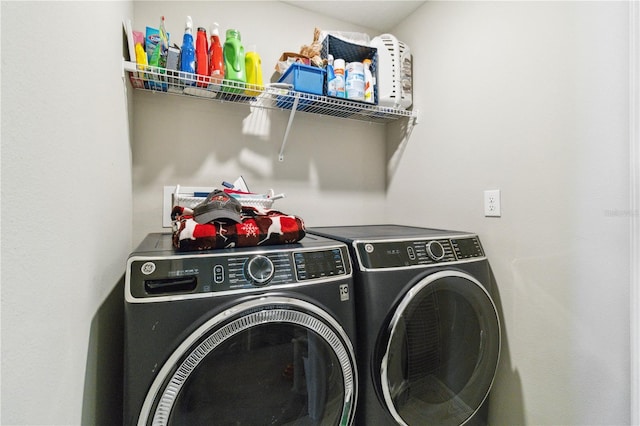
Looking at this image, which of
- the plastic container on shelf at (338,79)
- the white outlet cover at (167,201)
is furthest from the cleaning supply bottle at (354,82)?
the white outlet cover at (167,201)

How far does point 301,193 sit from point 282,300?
1036 millimetres

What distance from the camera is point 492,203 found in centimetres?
137

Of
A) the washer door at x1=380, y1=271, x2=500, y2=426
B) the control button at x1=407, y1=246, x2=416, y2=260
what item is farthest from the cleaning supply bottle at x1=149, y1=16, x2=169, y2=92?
the washer door at x1=380, y1=271, x2=500, y2=426

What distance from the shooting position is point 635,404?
3.08 feet

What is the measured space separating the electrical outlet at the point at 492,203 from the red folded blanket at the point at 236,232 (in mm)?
878

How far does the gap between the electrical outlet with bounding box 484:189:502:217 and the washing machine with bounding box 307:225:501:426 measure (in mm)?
203

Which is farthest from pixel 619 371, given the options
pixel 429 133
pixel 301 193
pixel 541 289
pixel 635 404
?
pixel 301 193

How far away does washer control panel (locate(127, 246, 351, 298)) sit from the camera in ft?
2.62

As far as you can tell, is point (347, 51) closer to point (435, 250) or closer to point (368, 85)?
point (368, 85)

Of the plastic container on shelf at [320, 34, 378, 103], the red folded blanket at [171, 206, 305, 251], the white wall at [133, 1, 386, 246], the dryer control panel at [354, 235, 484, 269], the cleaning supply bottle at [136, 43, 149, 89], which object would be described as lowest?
the dryer control panel at [354, 235, 484, 269]

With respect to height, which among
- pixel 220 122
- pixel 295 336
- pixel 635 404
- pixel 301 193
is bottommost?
pixel 635 404

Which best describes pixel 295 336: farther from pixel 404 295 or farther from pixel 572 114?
pixel 572 114

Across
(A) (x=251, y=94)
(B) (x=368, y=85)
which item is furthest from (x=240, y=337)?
(B) (x=368, y=85)

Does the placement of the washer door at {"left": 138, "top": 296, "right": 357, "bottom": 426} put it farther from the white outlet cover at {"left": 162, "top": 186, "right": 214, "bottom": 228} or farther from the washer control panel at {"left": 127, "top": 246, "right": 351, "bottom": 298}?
the white outlet cover at {"left": 162, "top": 186, "right": 214, "bottom": 228}
